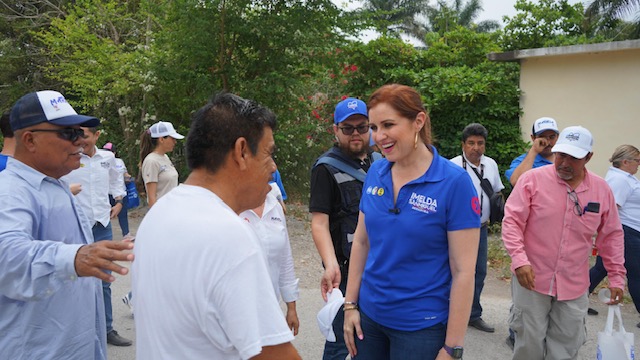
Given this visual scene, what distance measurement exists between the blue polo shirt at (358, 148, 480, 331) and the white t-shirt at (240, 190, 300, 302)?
806 millimetres

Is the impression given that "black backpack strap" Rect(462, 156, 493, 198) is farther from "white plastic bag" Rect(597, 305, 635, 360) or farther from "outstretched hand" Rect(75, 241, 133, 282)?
"outstretched hand" Rect(75, 241, 133, 282)

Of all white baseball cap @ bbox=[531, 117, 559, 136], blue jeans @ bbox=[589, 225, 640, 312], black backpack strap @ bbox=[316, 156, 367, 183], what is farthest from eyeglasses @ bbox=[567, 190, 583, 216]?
blue jeans @ bbox=[589, 225, 640, 312]

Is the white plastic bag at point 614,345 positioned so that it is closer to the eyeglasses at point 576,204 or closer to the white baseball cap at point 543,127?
the eyeglasses at point 576,204

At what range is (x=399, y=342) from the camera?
2578 mm

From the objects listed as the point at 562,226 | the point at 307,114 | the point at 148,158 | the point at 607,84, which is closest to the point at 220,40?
the point at 307,114

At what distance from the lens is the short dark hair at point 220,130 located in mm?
1639

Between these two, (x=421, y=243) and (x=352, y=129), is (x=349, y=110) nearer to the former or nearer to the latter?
(x=352, y=129)

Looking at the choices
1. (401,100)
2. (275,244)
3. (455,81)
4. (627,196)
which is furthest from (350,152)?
(455,81)

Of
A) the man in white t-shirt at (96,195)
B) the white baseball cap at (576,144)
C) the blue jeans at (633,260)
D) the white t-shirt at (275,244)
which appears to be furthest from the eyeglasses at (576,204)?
the man in white t-shirt at (96,195)

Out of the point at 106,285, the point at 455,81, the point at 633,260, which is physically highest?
the point at 455,81

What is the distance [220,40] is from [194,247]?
947cm

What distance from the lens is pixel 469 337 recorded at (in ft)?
17.5

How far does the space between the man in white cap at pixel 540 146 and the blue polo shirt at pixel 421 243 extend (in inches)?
115

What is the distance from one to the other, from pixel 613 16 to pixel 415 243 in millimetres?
25392
